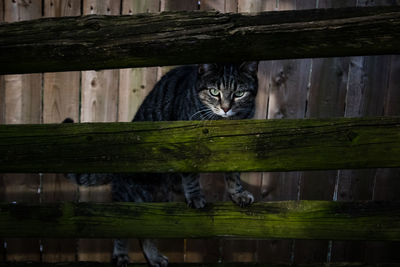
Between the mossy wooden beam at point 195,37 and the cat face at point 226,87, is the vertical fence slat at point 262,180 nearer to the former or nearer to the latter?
the cat face at point 226,87

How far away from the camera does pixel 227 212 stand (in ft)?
5.25

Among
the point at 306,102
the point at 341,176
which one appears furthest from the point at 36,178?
the point at 341,176

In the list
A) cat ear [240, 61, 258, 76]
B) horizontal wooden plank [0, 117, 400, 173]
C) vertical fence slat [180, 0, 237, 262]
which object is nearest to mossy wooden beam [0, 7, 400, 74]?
horizontal wooden plank [0, 117, 400, 173]

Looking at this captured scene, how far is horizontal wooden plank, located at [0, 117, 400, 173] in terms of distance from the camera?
142cm

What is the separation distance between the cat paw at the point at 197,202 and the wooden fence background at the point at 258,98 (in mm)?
1043

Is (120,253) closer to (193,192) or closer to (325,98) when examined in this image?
(193,192)

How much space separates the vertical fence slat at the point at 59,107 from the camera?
2.60m

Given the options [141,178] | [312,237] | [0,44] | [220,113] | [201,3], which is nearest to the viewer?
[0,44]

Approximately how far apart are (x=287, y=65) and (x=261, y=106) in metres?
0.38

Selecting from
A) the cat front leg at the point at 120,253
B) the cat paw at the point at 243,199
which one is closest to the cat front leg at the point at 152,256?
the cat front leg at the point at 120,253

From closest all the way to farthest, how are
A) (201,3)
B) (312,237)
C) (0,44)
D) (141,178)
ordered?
1. (0,44)
2. (312,237)
3. (141,178)
4. (201,3)

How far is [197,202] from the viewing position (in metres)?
1.66

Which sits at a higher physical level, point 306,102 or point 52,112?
point 306,102

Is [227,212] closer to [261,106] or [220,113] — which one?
[220,113]
